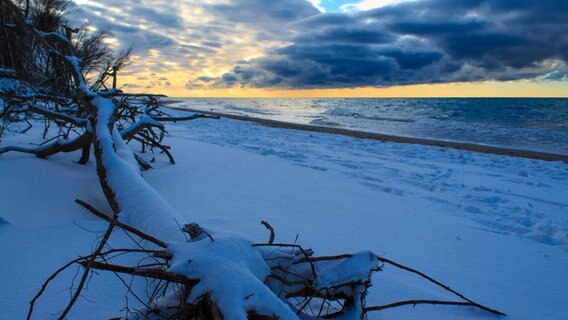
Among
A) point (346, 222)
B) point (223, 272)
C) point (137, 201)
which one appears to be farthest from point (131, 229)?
point (346, 222)

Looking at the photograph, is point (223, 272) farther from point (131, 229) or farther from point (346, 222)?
point (346, 222)

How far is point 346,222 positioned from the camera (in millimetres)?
3604

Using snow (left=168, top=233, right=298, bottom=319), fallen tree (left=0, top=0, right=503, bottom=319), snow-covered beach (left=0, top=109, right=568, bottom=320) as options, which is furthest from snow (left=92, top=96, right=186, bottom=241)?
snow (left=168, top=233, right=298, bottom=319)

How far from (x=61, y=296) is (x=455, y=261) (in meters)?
2.67

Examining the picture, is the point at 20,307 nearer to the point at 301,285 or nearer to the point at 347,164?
the point at 301,285

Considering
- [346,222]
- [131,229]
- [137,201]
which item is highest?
[131,229]

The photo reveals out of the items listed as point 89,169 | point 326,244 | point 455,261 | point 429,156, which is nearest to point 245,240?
point 326,244

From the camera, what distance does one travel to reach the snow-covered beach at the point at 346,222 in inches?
83.8

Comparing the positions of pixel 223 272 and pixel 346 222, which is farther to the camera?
pixel 346 222

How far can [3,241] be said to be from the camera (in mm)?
2334

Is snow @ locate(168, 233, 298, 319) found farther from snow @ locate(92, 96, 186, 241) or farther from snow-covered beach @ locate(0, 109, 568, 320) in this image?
snow-covered beach @ locate(0, 109, 568, 320)

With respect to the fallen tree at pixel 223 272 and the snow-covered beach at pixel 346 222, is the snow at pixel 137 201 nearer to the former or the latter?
the fallen tree at pixel 223 272

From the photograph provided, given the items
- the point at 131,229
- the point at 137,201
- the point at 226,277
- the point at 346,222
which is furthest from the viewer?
the point at 346,222

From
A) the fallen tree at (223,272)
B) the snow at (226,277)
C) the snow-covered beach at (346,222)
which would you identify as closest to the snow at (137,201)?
the fallen tree at (223,272)
